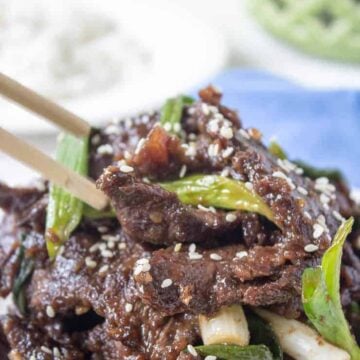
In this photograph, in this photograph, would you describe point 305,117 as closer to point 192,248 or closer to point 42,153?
point 192,248

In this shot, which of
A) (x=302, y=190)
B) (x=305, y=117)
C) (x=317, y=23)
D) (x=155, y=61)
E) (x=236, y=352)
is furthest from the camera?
(x=155, y=61)

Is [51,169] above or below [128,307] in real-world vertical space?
above

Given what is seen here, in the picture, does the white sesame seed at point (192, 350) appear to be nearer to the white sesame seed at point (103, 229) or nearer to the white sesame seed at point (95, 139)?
the white sesame seed at point (103, 229)

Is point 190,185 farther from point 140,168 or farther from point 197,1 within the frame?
point 197,1

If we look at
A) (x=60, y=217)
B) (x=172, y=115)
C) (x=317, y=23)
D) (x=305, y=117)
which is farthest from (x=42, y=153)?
(x=317, y=23)

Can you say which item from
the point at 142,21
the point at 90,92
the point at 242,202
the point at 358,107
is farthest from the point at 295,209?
the point at 142,21

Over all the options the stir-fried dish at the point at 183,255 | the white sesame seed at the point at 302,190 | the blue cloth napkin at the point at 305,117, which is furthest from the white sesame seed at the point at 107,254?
the blue cloth napkin at the point at 305,117

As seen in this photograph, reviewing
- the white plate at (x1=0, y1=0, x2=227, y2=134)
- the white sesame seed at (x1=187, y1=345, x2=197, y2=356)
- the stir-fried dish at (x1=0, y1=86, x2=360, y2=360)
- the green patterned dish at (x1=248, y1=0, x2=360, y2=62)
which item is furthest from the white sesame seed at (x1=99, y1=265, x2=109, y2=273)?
the green patterned dish at (x1=248, y1=0, x2=360, y2=62)
